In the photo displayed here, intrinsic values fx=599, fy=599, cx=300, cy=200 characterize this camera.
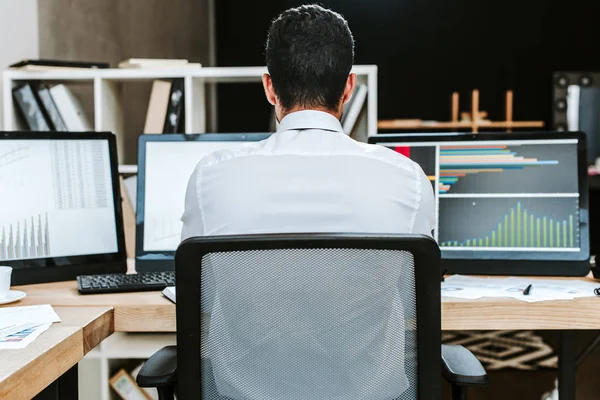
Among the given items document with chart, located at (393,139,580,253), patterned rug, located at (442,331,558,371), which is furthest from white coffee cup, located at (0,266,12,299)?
patterned rug, located at (442,331,558,371)

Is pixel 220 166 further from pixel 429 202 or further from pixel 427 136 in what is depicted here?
pixel 427 136

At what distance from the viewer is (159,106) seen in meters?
2.52

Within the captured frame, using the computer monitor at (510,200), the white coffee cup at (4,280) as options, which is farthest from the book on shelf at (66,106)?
the computer monitor at (510,200)

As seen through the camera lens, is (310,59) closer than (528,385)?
Yes

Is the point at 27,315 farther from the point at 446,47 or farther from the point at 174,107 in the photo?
the point at 446,47

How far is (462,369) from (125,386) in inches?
49.0

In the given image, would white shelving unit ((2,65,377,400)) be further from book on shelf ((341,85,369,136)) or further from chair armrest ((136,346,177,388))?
chair armrest ((136,346,177,388))

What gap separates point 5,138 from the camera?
61.9 inches

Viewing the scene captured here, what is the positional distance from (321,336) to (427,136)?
1.00 m

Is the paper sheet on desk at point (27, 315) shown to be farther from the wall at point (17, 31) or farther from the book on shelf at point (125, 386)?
the wall at point (17, 31)

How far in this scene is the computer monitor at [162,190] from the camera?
1.73 metres

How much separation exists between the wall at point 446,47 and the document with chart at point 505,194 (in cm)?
507

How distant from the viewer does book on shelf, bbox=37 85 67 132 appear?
246 cm

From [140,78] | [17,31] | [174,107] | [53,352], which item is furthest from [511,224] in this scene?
[17,31]
